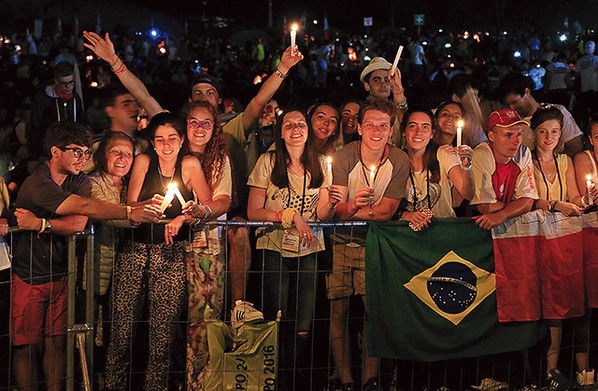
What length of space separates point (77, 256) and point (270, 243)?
55.6 inches

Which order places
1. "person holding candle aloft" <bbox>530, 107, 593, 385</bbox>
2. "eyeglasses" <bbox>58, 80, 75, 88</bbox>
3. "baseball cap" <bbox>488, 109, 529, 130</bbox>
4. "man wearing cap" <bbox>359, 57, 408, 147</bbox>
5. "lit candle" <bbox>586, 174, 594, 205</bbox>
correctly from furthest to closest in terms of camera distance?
"eyeglasses" <bbox>58, 80, 75, 88</bbox> → "man wearing cap" <bbox>359, 57, 408, 147</bbox> → "person holding candle aloft" <bbox>530, 107, 593, 385</bbox> → "baseball cap" <bbox>488, 109, 529, 130</bbox> → "lit candle" <bbox>586, 174, 594, 205</bbox>

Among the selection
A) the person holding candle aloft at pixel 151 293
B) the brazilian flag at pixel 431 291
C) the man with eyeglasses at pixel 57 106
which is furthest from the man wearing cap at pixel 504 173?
the man with eyeglasses at pixel 57 106

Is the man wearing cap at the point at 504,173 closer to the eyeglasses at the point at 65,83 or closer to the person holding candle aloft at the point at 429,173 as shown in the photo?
the person holding candle aloft at the point at 429,173

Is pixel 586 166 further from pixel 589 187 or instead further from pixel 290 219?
pixel 290 219

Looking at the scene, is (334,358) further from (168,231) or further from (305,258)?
(168,231)

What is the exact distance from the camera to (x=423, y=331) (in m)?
7.48

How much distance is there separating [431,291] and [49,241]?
2.77m

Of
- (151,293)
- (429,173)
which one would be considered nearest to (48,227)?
(151,293)

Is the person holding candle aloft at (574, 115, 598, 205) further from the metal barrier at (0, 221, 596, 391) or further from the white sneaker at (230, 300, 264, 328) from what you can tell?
the white sneaker at (230, 300, 264, 328)

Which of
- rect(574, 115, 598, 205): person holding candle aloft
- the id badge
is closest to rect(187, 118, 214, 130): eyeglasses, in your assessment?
the id badge

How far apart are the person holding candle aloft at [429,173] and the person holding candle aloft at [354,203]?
185mm

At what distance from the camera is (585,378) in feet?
26.2

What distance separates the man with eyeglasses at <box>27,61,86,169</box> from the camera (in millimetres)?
10242

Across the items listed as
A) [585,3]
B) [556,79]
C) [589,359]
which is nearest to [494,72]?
[556,79]
